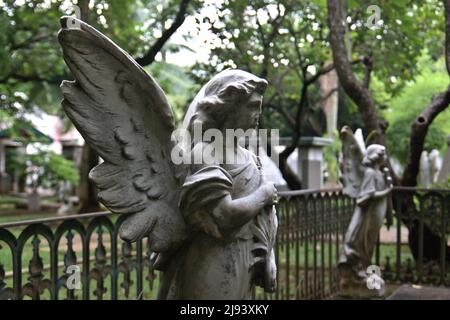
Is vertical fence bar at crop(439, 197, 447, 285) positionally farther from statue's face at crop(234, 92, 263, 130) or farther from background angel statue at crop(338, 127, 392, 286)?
statue's face at crop(234, 92, 263, 130)

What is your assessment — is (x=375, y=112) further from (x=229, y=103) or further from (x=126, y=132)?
(x=126, y=132)

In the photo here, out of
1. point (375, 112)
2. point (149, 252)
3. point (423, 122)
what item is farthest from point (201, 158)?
point (423, 122)

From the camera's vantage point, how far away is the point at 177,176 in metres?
2.44

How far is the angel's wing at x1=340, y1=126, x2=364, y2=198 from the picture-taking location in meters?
6.50

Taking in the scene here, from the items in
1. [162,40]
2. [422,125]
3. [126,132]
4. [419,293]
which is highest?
[162,40]

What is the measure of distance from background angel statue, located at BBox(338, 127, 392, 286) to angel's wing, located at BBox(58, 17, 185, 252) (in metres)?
4.26

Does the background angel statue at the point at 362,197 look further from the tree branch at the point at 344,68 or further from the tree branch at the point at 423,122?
the tree branch at the point at 423,122

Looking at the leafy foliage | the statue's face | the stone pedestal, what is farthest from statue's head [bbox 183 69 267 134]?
the leafy foliage

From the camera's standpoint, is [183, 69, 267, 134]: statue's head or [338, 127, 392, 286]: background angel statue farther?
[338, 127, 392, 286]: background angel statue

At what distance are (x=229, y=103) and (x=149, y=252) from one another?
1.82 m

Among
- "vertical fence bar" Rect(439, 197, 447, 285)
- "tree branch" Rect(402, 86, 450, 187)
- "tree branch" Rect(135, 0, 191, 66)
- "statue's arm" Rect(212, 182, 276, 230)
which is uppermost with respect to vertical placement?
"tree branch" Rect(135, 0, 191, 66)
